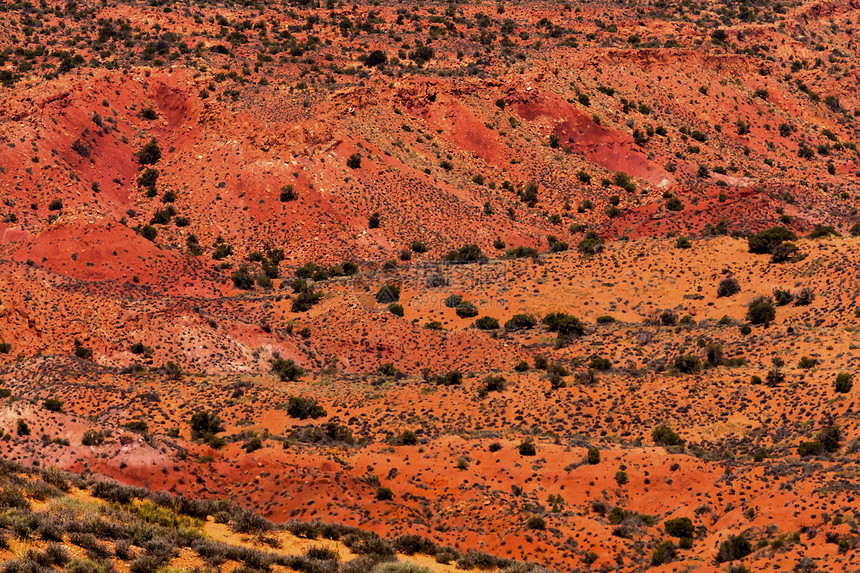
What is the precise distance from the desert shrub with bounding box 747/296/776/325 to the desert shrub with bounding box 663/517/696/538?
885 inches

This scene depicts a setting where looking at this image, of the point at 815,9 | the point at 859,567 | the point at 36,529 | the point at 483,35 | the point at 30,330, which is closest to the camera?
the point at 36,529

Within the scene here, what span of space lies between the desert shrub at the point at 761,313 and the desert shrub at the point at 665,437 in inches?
546

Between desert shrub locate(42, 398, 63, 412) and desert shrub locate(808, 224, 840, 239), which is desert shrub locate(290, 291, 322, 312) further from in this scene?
desert shrub locate(808, 224, 840, 239)

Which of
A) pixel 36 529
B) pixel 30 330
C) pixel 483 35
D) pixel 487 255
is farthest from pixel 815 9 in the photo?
pixel 36 529

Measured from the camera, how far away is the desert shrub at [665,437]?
45469mm

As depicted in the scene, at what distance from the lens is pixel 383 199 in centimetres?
7662

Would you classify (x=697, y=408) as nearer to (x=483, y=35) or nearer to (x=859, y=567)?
(x=859, y=567)

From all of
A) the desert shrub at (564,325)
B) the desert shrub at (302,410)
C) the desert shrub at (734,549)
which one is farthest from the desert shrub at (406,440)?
the desert shrub at (564,325)

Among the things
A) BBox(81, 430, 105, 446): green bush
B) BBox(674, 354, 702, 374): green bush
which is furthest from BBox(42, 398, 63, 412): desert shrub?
BBox(674, 354, 702, 374): green bush

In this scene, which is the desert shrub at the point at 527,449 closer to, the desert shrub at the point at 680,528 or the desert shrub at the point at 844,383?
the desert shrub at the point at 680,528

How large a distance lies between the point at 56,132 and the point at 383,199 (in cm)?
2225

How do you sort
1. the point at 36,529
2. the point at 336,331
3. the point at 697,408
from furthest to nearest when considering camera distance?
the point at 336,331, the point at 697,408, the point at 36,529

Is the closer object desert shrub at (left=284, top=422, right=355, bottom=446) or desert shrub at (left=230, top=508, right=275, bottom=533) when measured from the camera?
desert shrub at (left=230, top=508, right=275, bottom=533)

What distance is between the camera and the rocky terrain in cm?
3838
